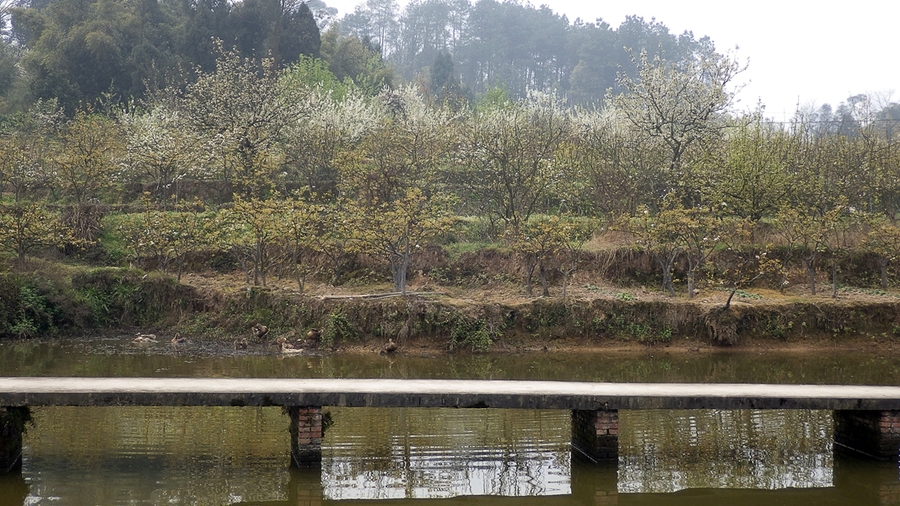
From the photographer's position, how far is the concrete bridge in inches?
431

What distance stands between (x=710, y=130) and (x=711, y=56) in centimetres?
303

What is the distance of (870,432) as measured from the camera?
12047mm

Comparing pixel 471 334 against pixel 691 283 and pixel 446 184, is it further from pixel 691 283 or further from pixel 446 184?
pixel 446 184

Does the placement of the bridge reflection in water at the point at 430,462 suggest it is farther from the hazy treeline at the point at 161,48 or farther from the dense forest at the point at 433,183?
the hazy treeline at the point at 161,48

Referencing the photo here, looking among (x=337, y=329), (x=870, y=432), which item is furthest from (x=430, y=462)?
(x=337, y=329)

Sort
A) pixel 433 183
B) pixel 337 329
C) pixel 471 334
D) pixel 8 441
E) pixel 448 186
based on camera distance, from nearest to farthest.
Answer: pixel 8 441
pixel 471 334
pixel 337 329
pixel 433 183
pixel 448 186

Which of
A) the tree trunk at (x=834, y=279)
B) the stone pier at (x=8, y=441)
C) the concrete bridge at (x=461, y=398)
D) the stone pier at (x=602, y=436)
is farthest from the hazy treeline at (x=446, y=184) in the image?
the stone pier at (x=8, y=441)

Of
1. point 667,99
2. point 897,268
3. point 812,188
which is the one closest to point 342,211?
point 667,99

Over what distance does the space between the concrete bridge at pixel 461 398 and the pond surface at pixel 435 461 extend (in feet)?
1.39

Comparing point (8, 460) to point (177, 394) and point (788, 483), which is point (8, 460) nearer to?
point (177, 394)

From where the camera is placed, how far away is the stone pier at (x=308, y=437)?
36.5 feet

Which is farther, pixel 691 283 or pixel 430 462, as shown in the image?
pixel 691 283

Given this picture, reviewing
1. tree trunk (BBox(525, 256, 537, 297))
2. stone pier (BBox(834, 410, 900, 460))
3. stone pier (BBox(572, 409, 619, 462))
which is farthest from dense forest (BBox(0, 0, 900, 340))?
stone pier (BBox(572, 409, 619, 462))

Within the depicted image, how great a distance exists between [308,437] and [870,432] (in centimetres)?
827
